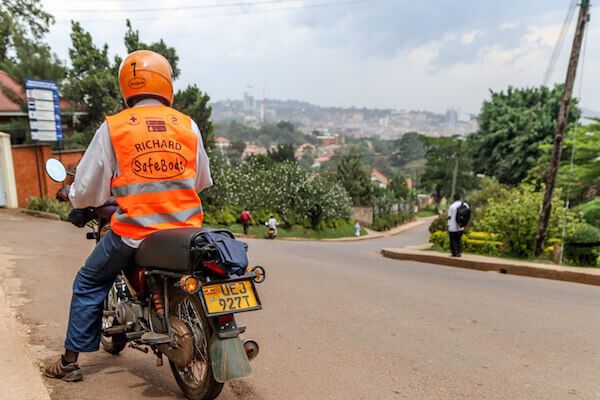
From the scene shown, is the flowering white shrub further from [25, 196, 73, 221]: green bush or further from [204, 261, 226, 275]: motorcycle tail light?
[204, 261, 226, 275]: motorcycle tail light

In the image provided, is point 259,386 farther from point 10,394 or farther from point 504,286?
point 504,286

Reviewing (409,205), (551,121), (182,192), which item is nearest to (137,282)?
(182,192)

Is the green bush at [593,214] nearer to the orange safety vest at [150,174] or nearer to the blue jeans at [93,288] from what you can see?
the orange safety vest at [150,174]

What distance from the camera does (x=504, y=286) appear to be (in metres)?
7.95

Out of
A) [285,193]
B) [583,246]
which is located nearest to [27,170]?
[285,193]

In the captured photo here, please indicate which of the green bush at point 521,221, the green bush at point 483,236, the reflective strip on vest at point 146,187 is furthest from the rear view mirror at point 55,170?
the green bush at point 483,236

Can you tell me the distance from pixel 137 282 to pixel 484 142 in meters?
33.7

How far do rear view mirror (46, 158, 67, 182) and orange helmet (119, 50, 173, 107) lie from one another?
0.77 metres

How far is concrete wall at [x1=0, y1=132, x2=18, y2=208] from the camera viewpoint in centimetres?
1578

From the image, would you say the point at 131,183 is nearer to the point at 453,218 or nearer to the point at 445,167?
the point at 453,218

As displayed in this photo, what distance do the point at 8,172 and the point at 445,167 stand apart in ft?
194

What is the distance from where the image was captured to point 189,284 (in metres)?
2.43

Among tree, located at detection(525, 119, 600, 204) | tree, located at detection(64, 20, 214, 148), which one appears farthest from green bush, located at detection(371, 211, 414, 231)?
tree, located at detection(525, 119, 600, 204)

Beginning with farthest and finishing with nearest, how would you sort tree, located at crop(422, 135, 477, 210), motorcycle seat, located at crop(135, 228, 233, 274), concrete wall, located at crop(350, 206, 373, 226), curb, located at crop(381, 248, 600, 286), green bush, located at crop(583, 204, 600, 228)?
tree, located at crop(422, 135, 477, 210) < concrete wall, located at crop(350, 206, 373, 226) < green bush, located at crop(583, 204, 600, 228) < curb, located at crop(381, 248, 600, 286) < motorcycle seat, located at crop(135, 228, 233, 274)
